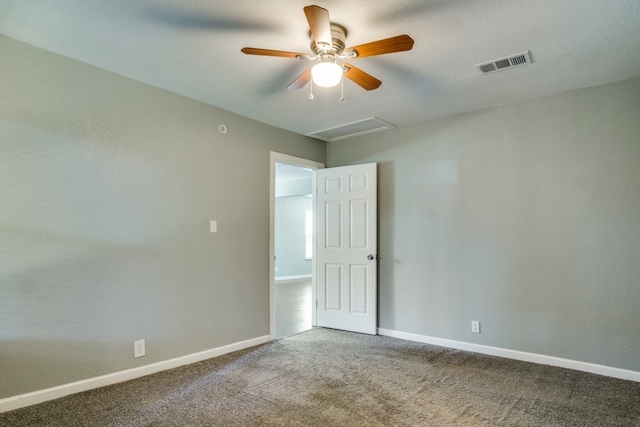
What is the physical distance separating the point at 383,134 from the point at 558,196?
6.57ft

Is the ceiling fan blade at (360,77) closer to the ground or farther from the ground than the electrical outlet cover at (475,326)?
farther from the ground

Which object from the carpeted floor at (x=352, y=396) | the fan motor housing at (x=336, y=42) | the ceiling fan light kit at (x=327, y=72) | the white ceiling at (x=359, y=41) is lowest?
the carpeted floor at (x=352, y=396)

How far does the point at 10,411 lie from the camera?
236 cm

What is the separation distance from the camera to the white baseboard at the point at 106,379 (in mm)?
2412

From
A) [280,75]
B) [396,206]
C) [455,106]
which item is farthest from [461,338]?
[280,75]

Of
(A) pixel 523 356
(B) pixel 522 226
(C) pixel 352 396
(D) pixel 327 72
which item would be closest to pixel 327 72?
(D) pixel 327 72

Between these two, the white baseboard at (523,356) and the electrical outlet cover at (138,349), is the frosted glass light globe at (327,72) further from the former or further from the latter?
the white baseboard at (523,356)

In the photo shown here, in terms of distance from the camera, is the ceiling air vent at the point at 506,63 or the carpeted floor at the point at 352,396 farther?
the ceiling air vent at the point at 506,63

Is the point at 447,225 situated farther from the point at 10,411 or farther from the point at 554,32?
the point at 10,411

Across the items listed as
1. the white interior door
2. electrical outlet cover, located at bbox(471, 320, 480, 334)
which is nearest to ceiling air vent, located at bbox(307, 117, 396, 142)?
the white interior door

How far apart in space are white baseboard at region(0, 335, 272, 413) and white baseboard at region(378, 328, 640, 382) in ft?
6.08

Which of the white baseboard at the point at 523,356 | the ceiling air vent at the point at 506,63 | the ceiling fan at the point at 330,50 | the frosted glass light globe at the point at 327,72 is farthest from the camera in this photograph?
the white baseboard at the point at 523,356

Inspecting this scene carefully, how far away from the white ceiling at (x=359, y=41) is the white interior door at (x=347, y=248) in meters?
1.36

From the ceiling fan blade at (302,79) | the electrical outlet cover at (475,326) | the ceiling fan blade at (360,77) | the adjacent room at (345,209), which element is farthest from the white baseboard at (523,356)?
the ceiling fan blade at (302,79)
